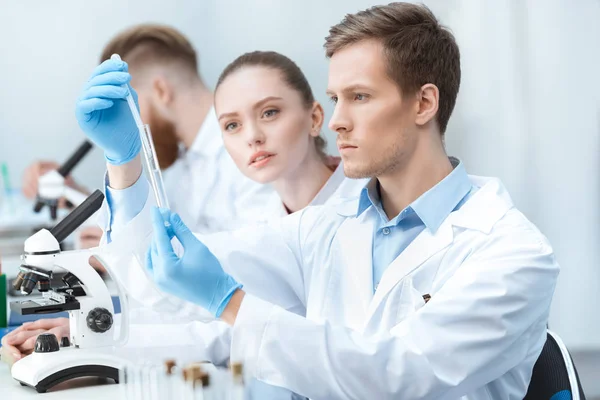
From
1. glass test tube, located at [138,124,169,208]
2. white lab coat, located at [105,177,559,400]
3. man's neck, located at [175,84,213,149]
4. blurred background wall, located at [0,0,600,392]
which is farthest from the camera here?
man's neck, located at [175,84,213,149]

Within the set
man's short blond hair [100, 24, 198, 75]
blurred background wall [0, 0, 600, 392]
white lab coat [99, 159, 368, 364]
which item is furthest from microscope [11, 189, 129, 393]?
man's short blond hair [100, 24, 198, 75]

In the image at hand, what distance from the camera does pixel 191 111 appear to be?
3400 mm

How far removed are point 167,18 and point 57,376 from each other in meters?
2.47

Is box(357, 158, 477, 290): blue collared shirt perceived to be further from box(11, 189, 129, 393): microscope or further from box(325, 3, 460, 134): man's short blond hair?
box(11, 189, 129, 393): microscope

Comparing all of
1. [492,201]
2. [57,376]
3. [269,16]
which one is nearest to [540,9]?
[269,16]

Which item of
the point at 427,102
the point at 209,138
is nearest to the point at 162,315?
the point at 427,102

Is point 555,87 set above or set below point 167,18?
below

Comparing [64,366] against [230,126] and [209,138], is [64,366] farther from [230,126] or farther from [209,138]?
[209,138]

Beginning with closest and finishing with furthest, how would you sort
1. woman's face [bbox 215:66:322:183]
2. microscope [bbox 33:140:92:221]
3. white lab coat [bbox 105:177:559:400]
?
white lab coat [bbox 105:177:559:400]
woman's face [bbox 215:66:322:183]
microscope [bbox 33:140:92:221]

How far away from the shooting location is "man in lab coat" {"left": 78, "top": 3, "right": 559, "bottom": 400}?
126 centimetres

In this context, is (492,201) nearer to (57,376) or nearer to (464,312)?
(464,312)

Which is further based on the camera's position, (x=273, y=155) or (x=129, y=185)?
(x=273, y=155)

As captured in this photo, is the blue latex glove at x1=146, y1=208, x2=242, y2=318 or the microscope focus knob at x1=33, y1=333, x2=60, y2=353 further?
the microscope focus knob at x1=33, y1=333, x2=60, y2=353

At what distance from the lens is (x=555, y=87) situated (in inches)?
102
